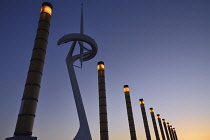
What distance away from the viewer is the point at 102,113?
17.0m

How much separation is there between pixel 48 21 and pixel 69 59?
11.7 ft

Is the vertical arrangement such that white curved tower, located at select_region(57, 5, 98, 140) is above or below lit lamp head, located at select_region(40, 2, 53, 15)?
below

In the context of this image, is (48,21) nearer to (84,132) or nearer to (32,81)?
(32,81)

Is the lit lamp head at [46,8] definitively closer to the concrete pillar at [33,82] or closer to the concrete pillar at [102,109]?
the concrete pillar at [33,82]

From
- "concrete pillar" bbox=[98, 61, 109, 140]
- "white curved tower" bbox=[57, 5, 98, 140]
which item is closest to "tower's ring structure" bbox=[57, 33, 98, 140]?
"white curved tower" bbox=[57, 5, 98, 140]

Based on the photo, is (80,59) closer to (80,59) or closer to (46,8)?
(80,59)

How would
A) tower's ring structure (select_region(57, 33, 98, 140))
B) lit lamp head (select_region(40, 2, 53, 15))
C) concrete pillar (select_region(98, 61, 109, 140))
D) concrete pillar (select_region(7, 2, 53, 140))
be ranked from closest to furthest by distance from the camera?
concrete pillar (select_region(7, 2, 53, 140)), tower's ring structure (select_region(57, 33, 98, 140)), lit lamp head (select_region(40, 2, 53, 15)), concrete pillar (select_region(98, 61, 109, 140))

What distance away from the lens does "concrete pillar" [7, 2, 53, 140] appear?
916 cm

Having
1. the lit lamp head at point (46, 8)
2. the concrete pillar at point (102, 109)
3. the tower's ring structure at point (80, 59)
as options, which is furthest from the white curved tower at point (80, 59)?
the concrete pillar at point (102, 109)

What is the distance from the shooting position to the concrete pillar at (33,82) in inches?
360

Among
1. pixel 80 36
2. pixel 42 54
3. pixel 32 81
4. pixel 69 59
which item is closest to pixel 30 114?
pixel 32 81

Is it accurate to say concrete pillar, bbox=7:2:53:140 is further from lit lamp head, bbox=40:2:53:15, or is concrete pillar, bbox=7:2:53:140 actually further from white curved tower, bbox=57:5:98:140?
white curved tower, bbox=57:5:98:140

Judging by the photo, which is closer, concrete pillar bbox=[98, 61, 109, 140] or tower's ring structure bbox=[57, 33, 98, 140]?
tower's ring structure bbox=[57, 33, 98, 140]

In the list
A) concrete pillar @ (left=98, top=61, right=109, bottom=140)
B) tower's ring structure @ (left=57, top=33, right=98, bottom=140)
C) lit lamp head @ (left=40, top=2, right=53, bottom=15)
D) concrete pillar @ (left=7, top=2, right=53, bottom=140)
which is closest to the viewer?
concrete pillar @ (left=7, top=2, right=53, bottom=140)
